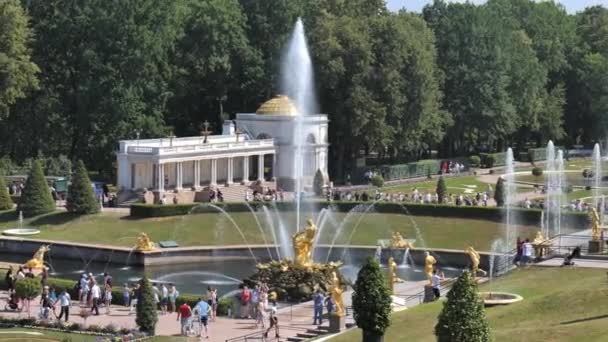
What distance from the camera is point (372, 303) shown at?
126 ft

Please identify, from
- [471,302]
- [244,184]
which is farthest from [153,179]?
[471,302]

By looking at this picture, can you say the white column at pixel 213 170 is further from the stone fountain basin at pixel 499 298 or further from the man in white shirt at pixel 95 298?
the stone fountain basin at pixel 499 298

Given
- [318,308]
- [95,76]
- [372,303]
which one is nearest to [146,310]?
[318,308]

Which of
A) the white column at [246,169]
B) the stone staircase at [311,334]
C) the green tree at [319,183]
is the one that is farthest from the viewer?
the white column at [246,169]

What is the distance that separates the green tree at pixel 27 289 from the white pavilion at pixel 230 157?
3632cm

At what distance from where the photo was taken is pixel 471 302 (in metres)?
31.3

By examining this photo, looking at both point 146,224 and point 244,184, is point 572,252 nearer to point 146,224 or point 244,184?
point 146,224

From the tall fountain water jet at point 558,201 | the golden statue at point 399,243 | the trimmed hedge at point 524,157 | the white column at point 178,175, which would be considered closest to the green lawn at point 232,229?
the tall fountain water jet at point 558,201

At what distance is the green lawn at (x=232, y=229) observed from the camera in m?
73.7

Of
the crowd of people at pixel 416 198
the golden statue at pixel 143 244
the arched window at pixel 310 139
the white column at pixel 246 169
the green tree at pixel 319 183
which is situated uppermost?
the arched window at pixel 310 139

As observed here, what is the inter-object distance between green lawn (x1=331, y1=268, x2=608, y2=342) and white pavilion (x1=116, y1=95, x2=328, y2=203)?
4210cm

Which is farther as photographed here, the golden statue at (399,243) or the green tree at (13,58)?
the green tree at (13,58)

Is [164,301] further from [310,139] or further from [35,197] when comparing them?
[310,139]

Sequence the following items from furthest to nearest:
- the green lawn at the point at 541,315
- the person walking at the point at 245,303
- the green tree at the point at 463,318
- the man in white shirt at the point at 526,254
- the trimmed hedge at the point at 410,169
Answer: the trimmed hedge at the point at 410,169 < the man in white shirt at the point at 526,254 < the person walking at the point at 245,303 < the green lawn at the point at 541,315 < the green tree at the point at 463,318
